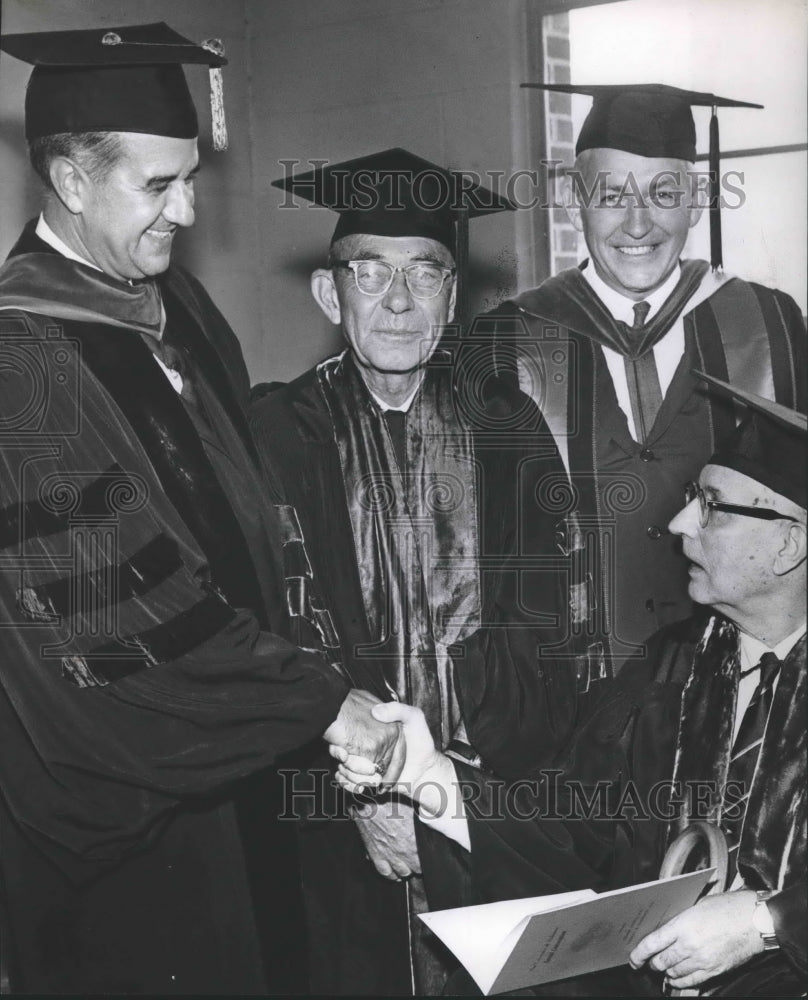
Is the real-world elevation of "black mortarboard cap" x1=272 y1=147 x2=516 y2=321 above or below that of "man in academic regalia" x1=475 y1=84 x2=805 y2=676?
above

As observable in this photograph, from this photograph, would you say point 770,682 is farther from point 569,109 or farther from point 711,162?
point 569,109

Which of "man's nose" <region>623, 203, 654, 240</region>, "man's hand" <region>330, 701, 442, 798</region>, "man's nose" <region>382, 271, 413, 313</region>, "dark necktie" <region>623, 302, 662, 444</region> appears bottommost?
"man's hand" <region>330, 701, 442, 798</region>

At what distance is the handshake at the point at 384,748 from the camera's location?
2.93 metres

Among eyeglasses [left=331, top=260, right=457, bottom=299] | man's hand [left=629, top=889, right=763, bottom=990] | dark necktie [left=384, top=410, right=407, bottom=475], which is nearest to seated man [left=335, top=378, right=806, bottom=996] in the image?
man's hand [left=629, top=889, right=763, bottom=990]

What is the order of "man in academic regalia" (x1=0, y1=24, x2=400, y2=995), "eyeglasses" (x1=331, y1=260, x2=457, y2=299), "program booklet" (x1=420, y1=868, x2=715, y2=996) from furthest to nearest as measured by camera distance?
"eyeglasses" (x1=331, y1=260, x2=457, y2=299)
"man in academic regalia" (x1=0, y1=24, x2=400, y2=995)
"program booklet" (x1=420, y1=868, x2=715, y2=996)

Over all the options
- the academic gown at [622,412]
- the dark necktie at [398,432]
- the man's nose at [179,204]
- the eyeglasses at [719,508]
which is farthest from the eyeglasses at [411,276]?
the eyeglasses at [719,508]

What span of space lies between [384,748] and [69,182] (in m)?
1.46

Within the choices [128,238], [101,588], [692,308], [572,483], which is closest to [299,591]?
[101,588]

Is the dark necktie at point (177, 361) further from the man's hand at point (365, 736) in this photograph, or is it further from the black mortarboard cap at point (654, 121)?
the black mortarboard cap at point (654, 121)

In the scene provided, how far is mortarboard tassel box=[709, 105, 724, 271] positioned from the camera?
287cm

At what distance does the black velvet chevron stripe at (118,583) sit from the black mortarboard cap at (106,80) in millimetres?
937

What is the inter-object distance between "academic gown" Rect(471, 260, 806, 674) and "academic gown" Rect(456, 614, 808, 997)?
Answer: 0.39ft

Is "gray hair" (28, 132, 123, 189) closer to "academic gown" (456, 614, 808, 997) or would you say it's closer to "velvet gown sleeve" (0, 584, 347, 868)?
"velvet gown sleeve" (0, 584, 347, 868)

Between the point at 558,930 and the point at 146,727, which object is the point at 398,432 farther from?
the point at 558,930
